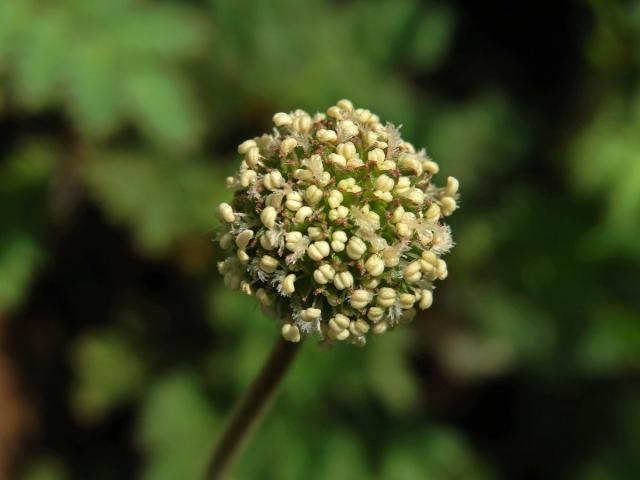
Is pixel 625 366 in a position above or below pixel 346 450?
above

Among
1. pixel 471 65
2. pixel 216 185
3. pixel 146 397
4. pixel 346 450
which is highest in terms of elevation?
pixel 471 65

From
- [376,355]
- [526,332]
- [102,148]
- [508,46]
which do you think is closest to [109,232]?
[102,148]

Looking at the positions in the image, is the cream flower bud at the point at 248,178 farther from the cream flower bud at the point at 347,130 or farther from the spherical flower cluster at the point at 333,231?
the cream flower bud at the point at 347,130

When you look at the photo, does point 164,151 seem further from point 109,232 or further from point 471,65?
point 471,65

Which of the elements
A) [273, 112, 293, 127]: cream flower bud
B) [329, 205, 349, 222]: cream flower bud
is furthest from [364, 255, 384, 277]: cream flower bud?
[273, 112, 293, 127]: cream flower bud

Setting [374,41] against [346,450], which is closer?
[346,450]

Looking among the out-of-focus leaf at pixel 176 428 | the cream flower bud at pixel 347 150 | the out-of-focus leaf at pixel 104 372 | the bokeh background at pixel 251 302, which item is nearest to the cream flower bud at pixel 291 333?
the cream flower bud at pixel 347 150

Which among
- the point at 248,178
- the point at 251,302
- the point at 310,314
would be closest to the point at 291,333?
the point at 310,314

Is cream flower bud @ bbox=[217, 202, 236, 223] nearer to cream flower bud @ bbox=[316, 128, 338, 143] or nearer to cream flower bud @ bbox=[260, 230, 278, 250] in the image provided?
cream flower bud @ bbox=[260, 230, 278, 250]
